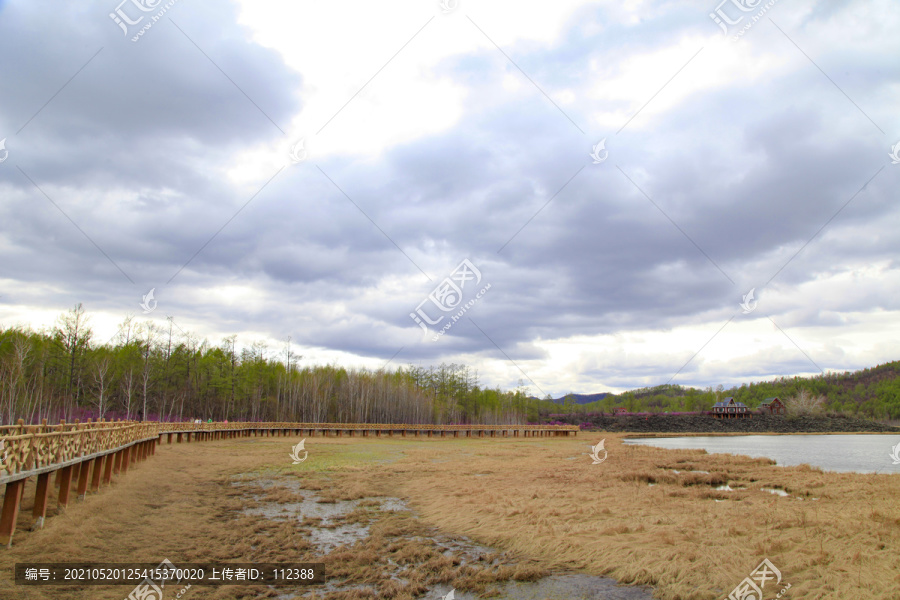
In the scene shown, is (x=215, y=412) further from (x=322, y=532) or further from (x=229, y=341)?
(x=322, y=532)

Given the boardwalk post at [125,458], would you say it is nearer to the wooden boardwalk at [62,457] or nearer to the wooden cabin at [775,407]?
the wooden boardwalk at [62,457]

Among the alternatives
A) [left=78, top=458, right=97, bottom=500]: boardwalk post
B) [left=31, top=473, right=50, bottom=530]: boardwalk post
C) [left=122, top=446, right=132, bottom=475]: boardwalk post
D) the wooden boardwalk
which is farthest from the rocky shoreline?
[left=31, top=473, right=50, bottom=530]: boardwalk post

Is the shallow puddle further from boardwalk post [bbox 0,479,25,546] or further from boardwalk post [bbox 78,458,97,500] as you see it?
boardwalk post [bbox 0,479,25,546]

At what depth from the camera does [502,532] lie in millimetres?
13016

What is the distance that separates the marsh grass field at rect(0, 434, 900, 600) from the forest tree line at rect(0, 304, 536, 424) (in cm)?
4199

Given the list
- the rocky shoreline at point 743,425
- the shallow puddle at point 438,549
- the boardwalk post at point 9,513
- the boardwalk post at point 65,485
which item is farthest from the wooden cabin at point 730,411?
the boardwalk post at point 9,513

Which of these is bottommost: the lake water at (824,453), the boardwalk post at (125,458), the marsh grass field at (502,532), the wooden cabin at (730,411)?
the wooden cabin at (730,411)

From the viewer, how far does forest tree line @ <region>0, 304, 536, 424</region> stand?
54.2 m

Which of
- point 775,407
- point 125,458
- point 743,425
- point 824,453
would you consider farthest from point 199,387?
point 775,407

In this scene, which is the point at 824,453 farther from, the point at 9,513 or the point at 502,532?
the point at 9,513

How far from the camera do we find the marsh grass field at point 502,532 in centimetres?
913

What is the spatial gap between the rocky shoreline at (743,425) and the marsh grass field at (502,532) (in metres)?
105

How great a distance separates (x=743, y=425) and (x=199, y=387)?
401ft

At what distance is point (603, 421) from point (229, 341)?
92257 mm
